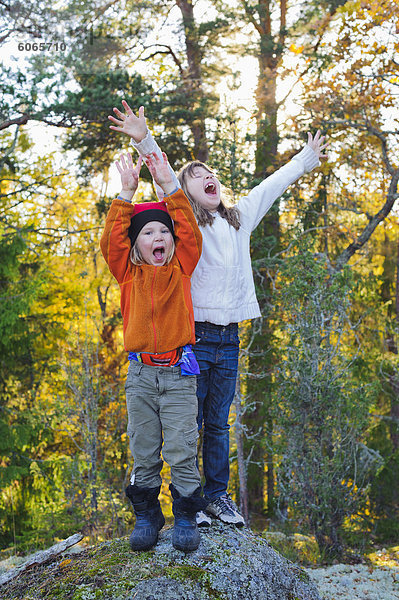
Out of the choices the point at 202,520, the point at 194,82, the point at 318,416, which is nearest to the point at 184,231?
the point at 202,520

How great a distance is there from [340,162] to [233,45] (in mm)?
2925

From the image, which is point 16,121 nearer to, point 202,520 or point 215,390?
point 215,390

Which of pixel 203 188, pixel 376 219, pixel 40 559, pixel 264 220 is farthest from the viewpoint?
pixel 264 220

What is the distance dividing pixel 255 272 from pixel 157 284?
6534 millimetres

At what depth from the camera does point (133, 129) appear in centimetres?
263

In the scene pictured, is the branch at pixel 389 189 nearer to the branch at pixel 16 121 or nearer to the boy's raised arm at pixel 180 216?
the branch at pixel 16 121

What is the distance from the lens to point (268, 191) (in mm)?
3215

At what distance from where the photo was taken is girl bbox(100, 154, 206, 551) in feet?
8.11

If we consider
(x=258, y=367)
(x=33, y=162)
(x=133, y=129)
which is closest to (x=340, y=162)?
(x=258, y=367)

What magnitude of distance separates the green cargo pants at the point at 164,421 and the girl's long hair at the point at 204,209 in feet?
2.86

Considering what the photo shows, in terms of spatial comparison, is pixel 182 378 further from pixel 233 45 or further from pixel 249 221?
pixel 233 45

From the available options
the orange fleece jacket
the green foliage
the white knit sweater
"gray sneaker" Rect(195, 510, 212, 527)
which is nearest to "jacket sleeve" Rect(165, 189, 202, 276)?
the orange fleece jacket

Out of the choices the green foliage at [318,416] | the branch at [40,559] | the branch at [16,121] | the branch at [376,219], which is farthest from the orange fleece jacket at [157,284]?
the branch at [16,121]

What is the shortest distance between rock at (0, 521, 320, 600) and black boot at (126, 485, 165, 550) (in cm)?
5
